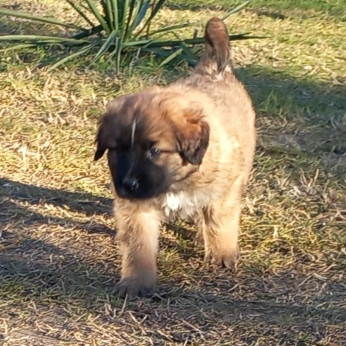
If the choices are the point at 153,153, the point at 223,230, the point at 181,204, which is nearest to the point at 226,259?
the point at 223,230

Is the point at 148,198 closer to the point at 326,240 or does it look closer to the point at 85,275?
the point at 85,275

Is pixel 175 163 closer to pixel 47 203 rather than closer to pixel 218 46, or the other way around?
pixel 218 46

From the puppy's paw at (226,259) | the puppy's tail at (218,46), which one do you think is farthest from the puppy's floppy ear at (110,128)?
the puppy's tail at (218,46)

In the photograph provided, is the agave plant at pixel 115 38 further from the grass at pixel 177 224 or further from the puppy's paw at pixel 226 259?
the puppy's paw at pixel 226 259

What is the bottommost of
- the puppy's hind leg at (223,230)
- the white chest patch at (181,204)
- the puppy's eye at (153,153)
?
the puppy's hind leg at (223,230)

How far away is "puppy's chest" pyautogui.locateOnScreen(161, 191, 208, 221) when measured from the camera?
159 inches

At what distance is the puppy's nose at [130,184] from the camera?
12.0 ft

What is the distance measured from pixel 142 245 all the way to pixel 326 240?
3.48ft

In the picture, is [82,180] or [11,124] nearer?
[82,180]

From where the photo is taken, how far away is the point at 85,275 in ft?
13.9

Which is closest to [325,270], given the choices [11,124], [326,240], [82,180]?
[326,240]

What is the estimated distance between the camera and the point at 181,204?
13.4 ft

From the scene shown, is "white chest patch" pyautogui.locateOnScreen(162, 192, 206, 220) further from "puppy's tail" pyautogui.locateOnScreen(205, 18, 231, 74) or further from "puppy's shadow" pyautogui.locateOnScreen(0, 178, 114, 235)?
"puppy's tail" pyautogui.locateOnScreen(205, 18, 231, 74)

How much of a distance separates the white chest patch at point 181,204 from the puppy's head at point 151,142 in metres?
0.13
